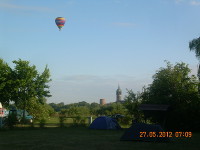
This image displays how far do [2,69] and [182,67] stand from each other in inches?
857

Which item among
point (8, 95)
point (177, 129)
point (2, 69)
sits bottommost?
point (177, 129)

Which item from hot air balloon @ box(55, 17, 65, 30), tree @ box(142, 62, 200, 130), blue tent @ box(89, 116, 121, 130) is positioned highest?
hot air balloon @ box(55, 17, 65, 30)

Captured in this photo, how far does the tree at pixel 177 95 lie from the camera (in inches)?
926

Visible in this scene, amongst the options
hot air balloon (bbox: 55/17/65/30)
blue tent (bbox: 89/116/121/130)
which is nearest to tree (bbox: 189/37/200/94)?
blue tent (bbox: 89/116/121/130)

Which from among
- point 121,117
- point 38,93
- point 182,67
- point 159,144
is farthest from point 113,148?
point 38,93

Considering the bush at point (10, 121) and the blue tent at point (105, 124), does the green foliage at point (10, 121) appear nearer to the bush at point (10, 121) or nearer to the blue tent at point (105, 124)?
the bush at point (10, 121)

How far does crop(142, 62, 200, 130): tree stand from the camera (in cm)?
2352

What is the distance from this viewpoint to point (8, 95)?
1425 inches

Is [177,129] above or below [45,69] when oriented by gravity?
below

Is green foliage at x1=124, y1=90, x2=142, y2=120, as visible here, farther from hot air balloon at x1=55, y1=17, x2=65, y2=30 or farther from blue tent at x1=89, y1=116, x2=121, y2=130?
hot air balloon at x1=55, y1=17, x2=65, y2=30

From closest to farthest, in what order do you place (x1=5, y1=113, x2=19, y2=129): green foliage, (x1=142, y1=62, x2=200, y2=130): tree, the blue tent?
(x1=142, y1=62, x2=200, y2=130): tree < the blue tent < (x1=5, y1=113, x2=19, y2=129): green foliage

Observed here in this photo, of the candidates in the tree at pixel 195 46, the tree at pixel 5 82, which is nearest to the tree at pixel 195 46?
the tree at pixel 195 46

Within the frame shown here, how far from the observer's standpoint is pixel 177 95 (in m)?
24.8

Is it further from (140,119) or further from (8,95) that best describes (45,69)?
(140,119)
